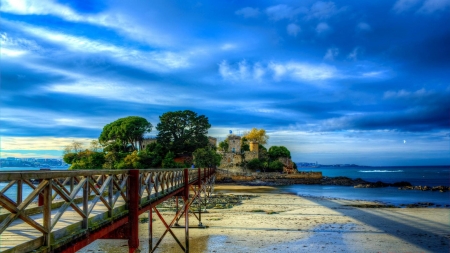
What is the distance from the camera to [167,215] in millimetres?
24438

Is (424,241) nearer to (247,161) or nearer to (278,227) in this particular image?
(278,227)

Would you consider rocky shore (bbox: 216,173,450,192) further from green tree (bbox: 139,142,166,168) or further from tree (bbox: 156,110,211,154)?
green tree (bbox: 139,142,166,168)

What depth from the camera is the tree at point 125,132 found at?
2921 inches

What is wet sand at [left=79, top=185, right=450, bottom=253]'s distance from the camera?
15.6 meters

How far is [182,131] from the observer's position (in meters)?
73.2

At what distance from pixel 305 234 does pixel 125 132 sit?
61038mm

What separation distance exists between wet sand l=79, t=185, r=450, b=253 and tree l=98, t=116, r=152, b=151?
51.5 metres

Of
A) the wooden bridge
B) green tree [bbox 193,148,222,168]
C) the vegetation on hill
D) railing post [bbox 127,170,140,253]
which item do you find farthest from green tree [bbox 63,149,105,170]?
railing post [bbox 127,170,140,253]

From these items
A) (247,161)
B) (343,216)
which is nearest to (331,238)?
(343,216)

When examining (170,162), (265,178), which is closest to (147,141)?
(170,162)

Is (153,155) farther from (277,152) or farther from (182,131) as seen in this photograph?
(277,152)

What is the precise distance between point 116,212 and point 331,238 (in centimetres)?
1323

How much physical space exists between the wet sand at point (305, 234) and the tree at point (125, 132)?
5150cm

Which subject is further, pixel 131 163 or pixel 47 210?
pixel 131 163
